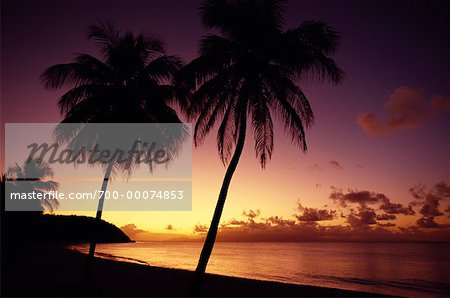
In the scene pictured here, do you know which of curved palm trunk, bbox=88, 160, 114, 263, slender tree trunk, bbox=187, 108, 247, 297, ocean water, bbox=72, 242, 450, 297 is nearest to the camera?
slender tree trunk, bbox=187, 108, 247, 297

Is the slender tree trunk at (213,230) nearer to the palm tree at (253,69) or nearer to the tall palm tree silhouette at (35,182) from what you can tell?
the palm tree at (253,69)

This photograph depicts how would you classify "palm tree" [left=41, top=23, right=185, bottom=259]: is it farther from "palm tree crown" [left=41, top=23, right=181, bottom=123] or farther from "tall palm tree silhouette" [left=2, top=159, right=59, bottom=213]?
"tall palm tree silhouette" [left=2, top=159, right=59, bottom=213]

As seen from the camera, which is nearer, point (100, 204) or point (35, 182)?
point (100, 204)

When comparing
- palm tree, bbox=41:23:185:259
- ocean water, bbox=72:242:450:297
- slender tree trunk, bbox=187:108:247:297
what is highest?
palm tree, bbox=41:23:185:259

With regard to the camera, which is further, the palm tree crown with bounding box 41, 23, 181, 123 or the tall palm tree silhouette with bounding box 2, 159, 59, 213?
the tall palm tree silhouette with bounding box 2, 159, 59, 213

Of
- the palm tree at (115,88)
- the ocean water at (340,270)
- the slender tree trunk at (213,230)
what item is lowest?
the ocean water at (340,270)

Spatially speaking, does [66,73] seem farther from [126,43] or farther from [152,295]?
[152,295]

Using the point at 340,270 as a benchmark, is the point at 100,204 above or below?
above

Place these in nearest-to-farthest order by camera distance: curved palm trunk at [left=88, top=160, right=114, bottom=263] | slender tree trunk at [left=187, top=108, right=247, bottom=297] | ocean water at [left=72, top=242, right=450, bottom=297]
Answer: slender tree trunk at [left=187, top=108, right=247, bottom=297] < curved palm trunk at [left=88, top=160, right=114, bottom=263] < ocean water at [left=72, top=242, right=450, bottom=297]

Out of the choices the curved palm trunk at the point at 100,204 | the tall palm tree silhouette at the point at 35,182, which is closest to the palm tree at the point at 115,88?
the curved palm trunk at the point at 100,204

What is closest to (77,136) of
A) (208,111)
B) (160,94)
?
(160,94)

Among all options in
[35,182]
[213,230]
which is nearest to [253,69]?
[213,230]

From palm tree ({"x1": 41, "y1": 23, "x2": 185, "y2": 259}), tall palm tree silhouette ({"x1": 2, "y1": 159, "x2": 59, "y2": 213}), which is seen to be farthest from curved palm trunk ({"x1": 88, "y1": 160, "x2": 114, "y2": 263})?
tall palm tree silhouette ({"x1": 2, "y1": 159, "x2": 59, "y2": 213})

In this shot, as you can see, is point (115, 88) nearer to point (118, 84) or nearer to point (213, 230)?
point (118, 84)
